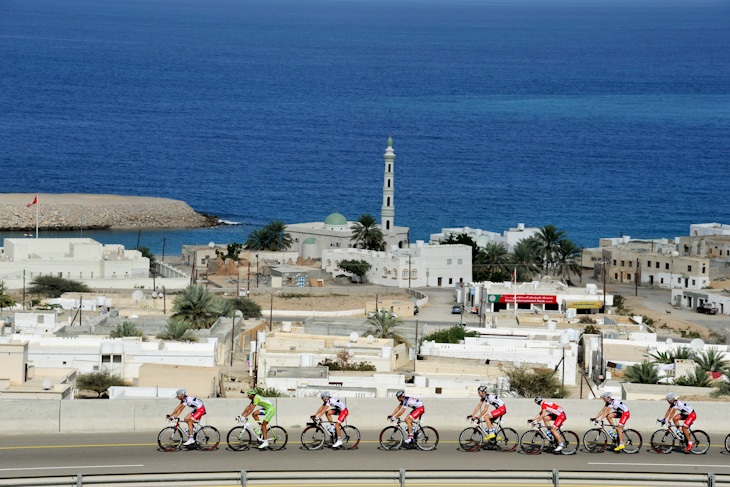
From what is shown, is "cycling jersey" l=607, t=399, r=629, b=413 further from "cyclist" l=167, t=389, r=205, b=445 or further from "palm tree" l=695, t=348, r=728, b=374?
"palm tree" l=695, t=348, r=728, b=374

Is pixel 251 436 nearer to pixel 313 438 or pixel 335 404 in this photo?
pixel 313 438

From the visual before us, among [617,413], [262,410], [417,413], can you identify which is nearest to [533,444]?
[617,413]

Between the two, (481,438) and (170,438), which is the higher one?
(481,438)

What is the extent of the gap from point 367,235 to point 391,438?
272ft

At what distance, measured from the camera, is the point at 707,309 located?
91000mm

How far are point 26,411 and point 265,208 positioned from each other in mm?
145795

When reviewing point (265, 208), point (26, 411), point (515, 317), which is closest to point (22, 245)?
point (515, 317)

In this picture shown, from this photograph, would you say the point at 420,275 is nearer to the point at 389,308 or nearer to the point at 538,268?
the point at 538,268

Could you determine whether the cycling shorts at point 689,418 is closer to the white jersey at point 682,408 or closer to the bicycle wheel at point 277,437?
the white jersey at point 682,408

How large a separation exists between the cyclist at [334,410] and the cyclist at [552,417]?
3.67m

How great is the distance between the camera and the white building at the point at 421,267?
9924cm

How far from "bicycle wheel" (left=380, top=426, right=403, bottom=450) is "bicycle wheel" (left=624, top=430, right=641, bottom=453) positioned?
446cm

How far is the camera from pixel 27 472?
25.8 meters

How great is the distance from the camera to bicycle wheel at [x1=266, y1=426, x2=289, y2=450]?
27938 millimetres
